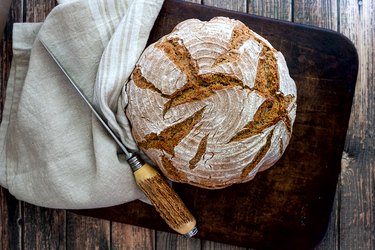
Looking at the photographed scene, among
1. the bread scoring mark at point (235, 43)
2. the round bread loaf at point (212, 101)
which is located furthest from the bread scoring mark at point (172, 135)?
the bread scoring mark at point (235, 43)

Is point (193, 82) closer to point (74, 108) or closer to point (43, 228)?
point (74, 108)

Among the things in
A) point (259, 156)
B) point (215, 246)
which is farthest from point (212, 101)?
point (215, 246)

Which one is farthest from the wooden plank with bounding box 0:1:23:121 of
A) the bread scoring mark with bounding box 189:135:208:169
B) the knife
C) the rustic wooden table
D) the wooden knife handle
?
the bread scoring mark with bounding box 189:135:208:169

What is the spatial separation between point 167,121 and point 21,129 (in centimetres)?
40

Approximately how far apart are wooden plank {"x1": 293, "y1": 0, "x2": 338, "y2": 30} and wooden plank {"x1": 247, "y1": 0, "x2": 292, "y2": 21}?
19 millimetres

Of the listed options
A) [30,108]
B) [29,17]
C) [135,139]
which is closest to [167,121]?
[135,139]

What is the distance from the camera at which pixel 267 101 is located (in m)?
1.07

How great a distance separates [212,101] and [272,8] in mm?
419

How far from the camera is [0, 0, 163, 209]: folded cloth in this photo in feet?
3.89

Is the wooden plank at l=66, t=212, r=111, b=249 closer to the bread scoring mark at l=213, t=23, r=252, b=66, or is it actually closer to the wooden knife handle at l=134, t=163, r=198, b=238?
the wooden knife handle at l=134, t=163, r=198, b=238

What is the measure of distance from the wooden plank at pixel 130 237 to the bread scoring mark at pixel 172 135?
1.02 ft

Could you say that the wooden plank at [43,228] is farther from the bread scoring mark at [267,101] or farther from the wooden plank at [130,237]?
the bread scoring mark at [267,101]

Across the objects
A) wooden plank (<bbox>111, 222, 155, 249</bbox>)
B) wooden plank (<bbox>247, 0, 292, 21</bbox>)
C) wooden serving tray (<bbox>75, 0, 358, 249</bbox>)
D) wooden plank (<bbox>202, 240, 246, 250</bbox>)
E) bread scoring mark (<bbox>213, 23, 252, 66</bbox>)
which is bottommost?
wooden plank (<bbox>202, 240, 246, 250</bbox>)

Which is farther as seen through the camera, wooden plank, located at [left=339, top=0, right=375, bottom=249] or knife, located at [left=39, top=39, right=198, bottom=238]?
wooden plank, located at [left=339, top=0, right=375, bottom=249]
